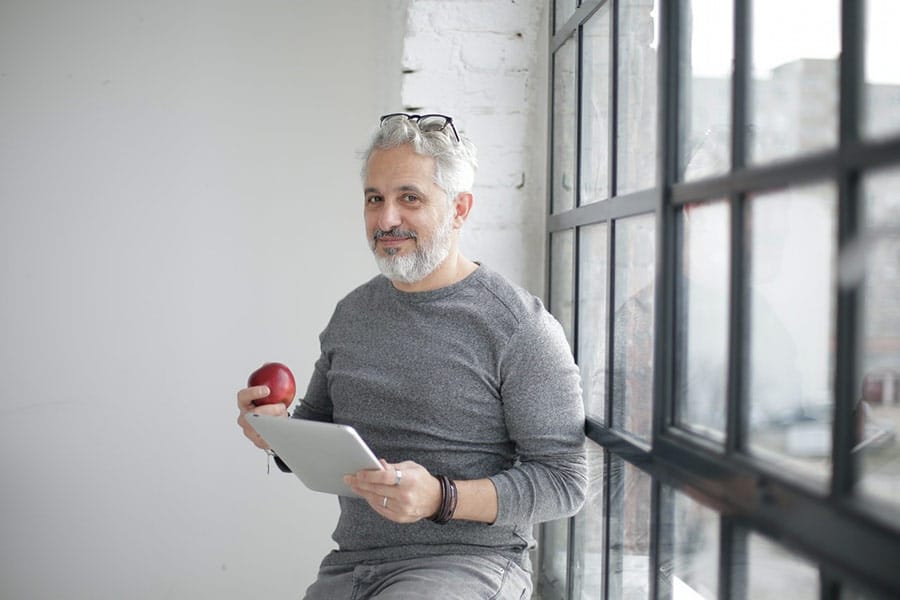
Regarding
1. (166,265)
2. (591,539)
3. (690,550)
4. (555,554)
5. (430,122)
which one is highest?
(430,122)

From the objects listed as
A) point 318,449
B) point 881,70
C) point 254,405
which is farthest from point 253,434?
point 881,70

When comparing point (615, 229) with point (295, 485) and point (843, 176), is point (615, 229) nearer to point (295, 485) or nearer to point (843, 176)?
point (843, 176)

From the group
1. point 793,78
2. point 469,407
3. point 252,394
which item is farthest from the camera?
point 252,394

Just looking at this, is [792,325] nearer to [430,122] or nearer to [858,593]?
[858,593]

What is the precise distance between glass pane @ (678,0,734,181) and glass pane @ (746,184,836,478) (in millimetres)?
175

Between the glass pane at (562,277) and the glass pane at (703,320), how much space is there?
814 mm

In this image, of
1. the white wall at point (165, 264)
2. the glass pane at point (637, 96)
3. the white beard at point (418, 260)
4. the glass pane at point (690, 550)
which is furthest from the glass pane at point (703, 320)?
the white wall at point (165, 264)

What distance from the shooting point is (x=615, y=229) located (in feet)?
6.48

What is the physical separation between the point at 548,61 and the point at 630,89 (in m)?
0.75

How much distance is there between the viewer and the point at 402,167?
2.08m

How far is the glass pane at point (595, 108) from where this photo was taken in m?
2.10

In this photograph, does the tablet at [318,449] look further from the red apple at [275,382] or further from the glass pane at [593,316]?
the glass pane at [593,316]

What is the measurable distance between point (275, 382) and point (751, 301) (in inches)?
46.0

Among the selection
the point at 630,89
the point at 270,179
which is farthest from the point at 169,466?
the point at 630,89
